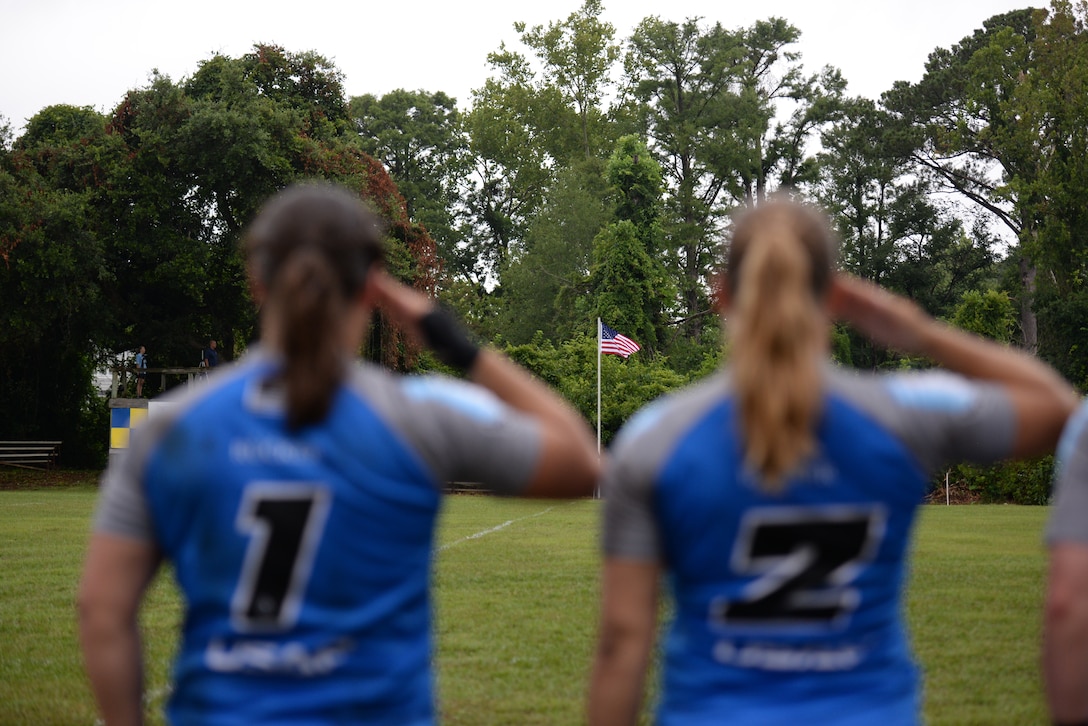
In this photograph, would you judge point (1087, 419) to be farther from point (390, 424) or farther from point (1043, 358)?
point (1043, 358)

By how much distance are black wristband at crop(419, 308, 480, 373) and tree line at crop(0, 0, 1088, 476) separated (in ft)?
115

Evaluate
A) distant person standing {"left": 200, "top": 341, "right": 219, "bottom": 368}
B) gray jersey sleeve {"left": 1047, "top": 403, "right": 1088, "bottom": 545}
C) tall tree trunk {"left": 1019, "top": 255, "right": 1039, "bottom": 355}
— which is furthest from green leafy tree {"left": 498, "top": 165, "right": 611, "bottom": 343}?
gray jersey sleeve {"left": 1047, "top": 403, "right": 1088, "bottom": 545}

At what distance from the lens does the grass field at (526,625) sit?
7512 mm

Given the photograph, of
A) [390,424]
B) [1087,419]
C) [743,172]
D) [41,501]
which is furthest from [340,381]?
[743,172]

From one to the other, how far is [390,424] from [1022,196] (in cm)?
4876

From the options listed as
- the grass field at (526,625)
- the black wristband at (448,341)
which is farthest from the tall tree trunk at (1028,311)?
the black wristband at (448,341)

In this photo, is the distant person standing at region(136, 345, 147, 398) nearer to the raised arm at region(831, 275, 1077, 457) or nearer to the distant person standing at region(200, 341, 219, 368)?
the distant person standing at region(200, 341, 219, 368)

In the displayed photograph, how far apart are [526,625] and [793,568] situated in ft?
27.9

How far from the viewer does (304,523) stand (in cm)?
211

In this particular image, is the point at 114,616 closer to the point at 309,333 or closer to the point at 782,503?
the point at 309,333

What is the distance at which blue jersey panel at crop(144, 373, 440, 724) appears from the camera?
2.10 meters

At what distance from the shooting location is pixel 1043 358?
1806 inches

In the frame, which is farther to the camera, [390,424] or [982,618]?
[982,618]

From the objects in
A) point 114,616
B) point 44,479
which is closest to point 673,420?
point 114,616
